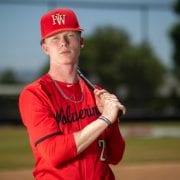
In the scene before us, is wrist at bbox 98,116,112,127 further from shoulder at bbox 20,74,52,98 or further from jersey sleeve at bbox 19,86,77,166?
shoulder at bbox 20,74,52,98

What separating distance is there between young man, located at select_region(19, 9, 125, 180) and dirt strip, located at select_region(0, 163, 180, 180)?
6.94 meters

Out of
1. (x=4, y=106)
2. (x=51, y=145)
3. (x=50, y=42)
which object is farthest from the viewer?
(x=4, y=106)

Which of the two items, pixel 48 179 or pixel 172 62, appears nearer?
pixel 48 179

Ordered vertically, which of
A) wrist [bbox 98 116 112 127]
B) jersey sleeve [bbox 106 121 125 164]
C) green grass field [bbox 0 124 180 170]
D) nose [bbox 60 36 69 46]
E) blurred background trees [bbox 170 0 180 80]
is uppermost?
nose [bbox 60 36 69 46]

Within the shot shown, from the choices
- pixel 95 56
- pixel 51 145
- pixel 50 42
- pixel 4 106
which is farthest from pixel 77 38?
pixel 95 56

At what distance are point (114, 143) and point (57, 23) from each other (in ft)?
1.84

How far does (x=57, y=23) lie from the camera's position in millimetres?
2109

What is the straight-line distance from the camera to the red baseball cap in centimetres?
210

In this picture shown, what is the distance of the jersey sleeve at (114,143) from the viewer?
225 centimetres

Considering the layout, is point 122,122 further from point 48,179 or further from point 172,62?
point 48,179

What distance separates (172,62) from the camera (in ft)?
90.6

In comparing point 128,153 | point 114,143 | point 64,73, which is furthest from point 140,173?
point 64,73

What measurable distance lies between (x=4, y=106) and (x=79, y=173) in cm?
2118

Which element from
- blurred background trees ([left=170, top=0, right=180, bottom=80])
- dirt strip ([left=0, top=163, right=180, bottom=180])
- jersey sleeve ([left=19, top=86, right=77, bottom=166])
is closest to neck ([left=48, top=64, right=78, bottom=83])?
jersey sleeve ([left=19, top=86, right=77, bottom=166])
